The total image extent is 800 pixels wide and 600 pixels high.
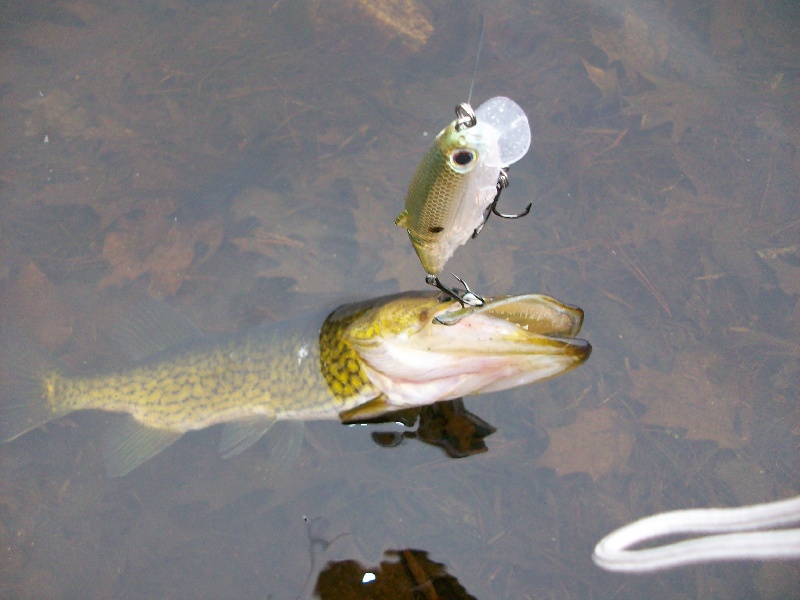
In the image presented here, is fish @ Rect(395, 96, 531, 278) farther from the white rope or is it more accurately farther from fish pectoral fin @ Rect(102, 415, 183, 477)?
the white rope

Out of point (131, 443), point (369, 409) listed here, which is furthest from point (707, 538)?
point (131, 443)

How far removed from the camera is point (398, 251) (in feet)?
12.9

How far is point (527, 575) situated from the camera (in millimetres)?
3266

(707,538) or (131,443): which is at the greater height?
(707,538)

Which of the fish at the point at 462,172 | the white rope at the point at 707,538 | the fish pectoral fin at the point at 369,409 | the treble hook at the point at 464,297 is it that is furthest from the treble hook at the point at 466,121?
the white rope at the point at 707,538

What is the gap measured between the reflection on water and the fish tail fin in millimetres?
152

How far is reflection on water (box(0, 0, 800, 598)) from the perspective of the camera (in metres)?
3.35

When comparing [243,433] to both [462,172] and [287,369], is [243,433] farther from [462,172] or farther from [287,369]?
[462,172]

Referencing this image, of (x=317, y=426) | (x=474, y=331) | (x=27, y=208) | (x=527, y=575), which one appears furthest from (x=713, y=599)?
(x=27, y=208)

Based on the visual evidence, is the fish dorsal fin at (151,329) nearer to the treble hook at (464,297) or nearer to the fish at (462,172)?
the treble hook at (464,297)

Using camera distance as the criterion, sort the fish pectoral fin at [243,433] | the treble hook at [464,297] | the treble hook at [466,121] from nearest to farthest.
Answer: the treble hook at [466,121] → the treble hook at [464,297] → the fish pectoral fin at [243,433]

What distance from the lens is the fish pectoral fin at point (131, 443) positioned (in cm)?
335

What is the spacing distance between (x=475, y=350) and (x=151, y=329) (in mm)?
1803

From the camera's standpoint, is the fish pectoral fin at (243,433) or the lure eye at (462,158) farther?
the fish pectoral fin at (243,433)
